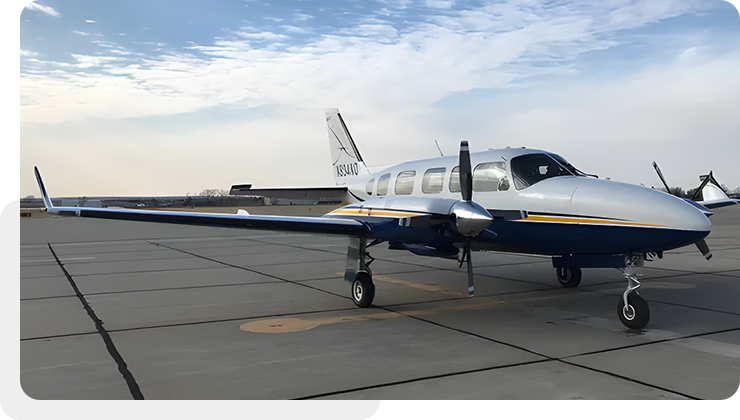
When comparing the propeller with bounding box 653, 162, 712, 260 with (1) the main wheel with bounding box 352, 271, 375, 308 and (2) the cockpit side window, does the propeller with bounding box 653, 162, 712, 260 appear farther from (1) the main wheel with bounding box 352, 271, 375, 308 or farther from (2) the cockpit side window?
(1) the main wheel with bounding box 352, 271, 375, 308

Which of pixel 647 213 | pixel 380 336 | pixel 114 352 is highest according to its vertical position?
pixel 647 213

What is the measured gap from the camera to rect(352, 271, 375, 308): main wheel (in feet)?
31.1

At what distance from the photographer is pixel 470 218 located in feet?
25.9

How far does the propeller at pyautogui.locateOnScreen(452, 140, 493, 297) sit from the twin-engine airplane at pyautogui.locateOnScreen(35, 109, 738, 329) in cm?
1

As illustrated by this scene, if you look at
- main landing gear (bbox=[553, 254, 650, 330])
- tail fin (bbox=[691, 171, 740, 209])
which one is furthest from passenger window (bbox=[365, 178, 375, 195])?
tail fin (bbox=[691, 171, 740, 209])

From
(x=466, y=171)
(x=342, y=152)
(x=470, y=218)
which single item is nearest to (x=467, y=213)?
(x=470, y=218)

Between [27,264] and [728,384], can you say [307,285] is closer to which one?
[728,384]

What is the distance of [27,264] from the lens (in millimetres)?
16672

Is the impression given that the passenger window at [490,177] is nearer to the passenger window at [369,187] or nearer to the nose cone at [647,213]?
the nose cone at [647,213]

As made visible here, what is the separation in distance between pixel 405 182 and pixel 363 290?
254cm

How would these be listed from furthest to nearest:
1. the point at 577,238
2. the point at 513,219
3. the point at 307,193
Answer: the point at 307,193
the point at 513,219
the point at 577,238

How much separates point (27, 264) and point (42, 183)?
11242 millimetres

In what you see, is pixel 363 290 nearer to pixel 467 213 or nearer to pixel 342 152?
pixel 467 213
